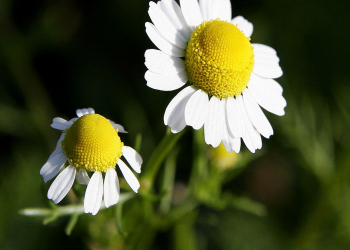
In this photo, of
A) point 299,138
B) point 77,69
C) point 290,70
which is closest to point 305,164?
point 299,138

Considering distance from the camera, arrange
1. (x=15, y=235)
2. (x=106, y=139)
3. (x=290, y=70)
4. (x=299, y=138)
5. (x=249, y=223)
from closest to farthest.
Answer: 1. (x=106, y=139)
2. (x=15, y=235)
3. (x=299, y=138)
4. (x=249, y=223)
5. (x=290, y=70)

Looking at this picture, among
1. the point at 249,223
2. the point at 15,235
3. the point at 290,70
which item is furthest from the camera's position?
the point at 290,70

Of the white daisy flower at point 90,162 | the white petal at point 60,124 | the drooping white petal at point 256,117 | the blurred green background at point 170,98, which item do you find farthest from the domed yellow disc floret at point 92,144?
the blurred green background at point 170,98

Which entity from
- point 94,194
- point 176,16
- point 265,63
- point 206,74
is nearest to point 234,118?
point 206,74

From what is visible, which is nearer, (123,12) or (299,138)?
(299,138)

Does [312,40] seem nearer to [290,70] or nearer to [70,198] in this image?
[290,70]

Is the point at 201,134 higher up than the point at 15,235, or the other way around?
the point at 201,134

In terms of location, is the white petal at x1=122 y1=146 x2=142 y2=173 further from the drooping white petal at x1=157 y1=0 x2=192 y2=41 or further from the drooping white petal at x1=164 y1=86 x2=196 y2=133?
the drooping white petal at x1=157 y1=0 x2=192 y2=41
